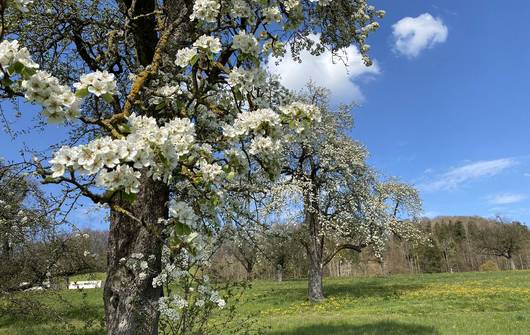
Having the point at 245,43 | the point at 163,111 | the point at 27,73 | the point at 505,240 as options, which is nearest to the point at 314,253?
the point at 163,111

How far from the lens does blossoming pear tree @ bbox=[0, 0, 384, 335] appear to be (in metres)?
3.22

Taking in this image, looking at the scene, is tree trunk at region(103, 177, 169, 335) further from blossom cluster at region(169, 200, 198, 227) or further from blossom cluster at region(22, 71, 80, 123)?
blossom cluster at region(22, 71, 80, 123)

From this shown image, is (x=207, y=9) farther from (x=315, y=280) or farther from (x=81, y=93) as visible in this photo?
(x=315, y=280)

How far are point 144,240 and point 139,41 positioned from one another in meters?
3.36

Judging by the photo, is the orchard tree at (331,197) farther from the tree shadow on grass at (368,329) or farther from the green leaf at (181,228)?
the green leaf at (181,228)

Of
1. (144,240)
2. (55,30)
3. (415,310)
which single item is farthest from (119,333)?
(415,310)

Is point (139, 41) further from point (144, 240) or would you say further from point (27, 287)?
point (27, 287)

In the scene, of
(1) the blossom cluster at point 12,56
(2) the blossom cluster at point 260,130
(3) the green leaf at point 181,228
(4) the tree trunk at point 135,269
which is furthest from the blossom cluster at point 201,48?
(4) the tree trunk at point 135,269

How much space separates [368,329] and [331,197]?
10931 mm

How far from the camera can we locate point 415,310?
17.7 metres

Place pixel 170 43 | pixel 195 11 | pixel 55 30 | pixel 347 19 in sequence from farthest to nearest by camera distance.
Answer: pixel 347 19
pixel 55 30
pixel 170 43
pixel 195 11

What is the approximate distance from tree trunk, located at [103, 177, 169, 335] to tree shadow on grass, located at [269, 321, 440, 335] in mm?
6907

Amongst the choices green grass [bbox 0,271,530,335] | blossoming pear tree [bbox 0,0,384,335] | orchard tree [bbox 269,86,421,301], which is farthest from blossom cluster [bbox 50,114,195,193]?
orchard tree [bbox 269,86,421,301]

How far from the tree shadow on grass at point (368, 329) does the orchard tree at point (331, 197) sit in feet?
28.2
